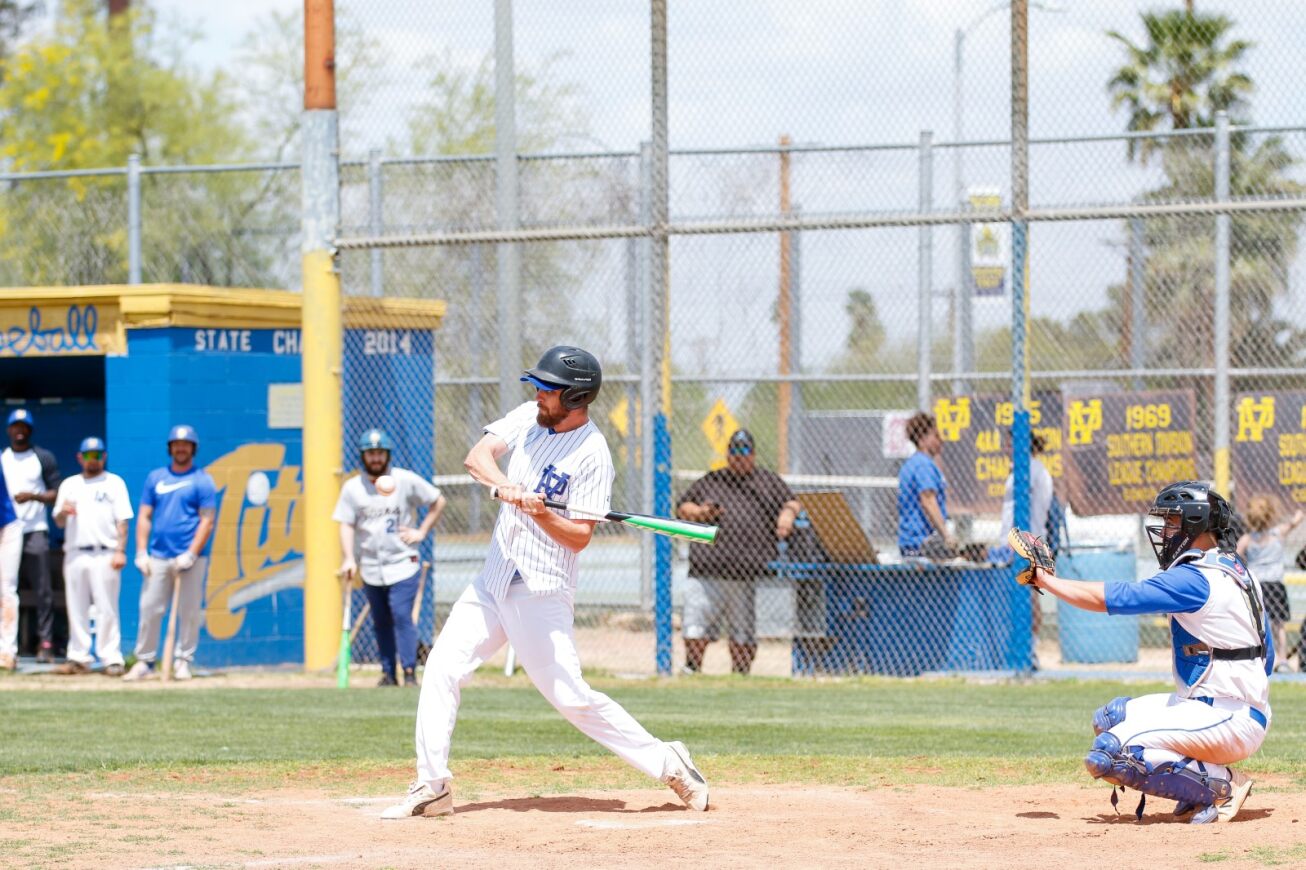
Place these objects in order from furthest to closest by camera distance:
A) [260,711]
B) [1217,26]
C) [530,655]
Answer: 1. [1217,26]
2. [260,711]
3. [530,655]

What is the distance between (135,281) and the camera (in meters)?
16.5

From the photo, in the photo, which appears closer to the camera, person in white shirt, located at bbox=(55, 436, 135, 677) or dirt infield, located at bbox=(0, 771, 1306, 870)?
dirt infield, located at bbox=(0, 771, 1306, 870)

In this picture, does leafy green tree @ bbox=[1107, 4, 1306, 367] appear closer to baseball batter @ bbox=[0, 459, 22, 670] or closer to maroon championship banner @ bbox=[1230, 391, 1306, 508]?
maroon championship banner @ bbox=[1230, 391, 1306, 508]

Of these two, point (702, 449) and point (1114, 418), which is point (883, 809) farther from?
point (702, 449)

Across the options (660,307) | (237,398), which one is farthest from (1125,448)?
(237,398)

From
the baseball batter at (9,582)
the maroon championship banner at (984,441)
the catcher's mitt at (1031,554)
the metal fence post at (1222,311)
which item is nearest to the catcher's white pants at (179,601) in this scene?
the baseball batter at (9,582)

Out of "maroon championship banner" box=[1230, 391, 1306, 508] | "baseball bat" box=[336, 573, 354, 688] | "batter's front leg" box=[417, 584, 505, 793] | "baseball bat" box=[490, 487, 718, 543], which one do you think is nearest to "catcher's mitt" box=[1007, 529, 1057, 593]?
"baseball bat" box=[490, 487, 718, 543]

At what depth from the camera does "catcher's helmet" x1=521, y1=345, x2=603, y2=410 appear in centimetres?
721

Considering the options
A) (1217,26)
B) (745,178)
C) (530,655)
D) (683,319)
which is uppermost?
(1217,26)

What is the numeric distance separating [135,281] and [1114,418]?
27.1 ft

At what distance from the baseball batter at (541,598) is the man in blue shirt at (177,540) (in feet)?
23.0

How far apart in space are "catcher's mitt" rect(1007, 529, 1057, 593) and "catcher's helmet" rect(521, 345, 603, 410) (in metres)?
1.63

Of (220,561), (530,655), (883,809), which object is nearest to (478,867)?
(530,655)

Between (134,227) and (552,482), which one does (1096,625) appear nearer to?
(552,482)
